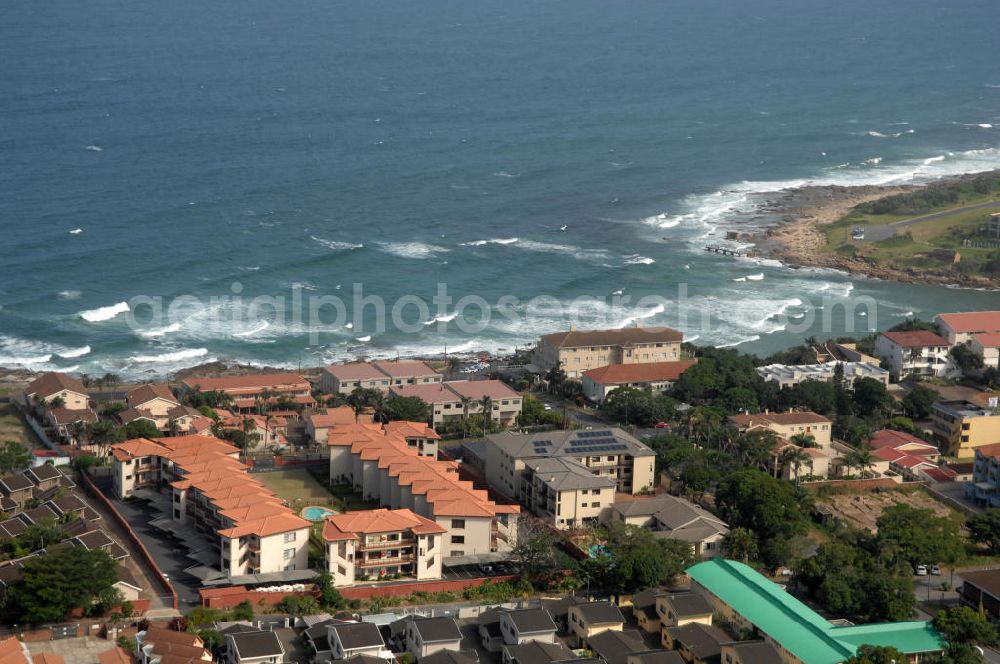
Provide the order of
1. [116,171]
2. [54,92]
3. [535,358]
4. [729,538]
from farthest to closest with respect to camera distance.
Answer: [54,92]
[116,171]
[535,358]
[729,538]

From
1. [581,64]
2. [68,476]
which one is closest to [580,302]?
[68,476]

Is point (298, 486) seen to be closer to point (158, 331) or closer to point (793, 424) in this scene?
point (793, 424)

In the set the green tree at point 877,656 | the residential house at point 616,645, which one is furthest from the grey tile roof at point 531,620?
the green tree at point 877,656

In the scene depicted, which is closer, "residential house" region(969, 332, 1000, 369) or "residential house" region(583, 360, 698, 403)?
"residential house" region(583, 360, 698, 403)

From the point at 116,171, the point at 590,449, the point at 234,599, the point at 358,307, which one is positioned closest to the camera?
the point at 234,599

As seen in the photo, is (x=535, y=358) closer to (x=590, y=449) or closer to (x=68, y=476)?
(x=590, y=449)

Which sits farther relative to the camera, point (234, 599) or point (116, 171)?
point (116, 171)

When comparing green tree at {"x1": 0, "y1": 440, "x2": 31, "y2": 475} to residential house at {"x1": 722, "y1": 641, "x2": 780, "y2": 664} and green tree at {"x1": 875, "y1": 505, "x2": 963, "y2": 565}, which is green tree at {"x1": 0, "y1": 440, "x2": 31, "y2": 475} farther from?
green tree at {"x1": 875, "y1": 505, "x2": 963, "y2": 565}

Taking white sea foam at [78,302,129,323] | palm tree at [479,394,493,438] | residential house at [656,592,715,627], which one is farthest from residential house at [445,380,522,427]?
white sea foam at [78,302,129,323]
